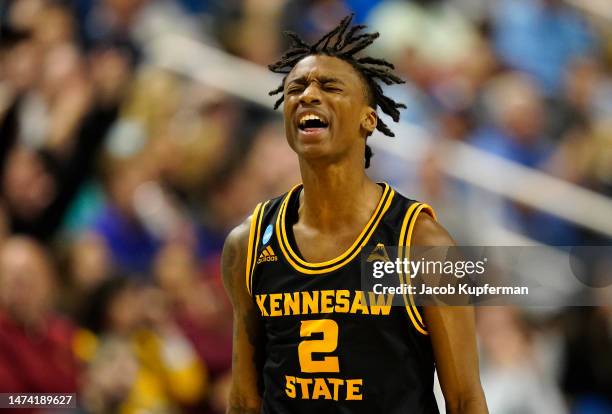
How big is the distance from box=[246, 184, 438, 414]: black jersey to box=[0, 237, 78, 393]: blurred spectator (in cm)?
240

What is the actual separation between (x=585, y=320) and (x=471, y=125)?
1119 mm

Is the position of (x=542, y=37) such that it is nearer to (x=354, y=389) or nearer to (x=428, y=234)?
(x=428, y=234)

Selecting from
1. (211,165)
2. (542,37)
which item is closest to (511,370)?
(542,37)

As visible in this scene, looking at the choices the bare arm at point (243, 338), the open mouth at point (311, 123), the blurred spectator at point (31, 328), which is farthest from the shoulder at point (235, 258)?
the blurred spectator at point (31, 328)

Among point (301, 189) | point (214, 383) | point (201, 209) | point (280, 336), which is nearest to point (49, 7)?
point (201, 209)

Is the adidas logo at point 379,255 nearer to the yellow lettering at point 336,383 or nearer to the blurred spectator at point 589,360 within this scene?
the yellow lettering at point 336,383

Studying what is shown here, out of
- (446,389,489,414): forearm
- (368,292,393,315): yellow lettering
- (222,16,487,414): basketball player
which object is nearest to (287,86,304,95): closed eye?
(222,16,487,414): basketball player

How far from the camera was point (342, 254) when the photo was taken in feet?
8.04

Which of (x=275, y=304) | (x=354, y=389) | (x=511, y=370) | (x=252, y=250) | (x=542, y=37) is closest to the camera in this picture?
(x=354, y=389)

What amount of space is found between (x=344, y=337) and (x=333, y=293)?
0.12 m

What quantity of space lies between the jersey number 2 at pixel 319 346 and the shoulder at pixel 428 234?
0.32 metres

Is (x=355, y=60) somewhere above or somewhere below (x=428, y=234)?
above

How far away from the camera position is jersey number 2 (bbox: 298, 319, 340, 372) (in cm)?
237

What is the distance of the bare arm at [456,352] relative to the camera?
235 cm
